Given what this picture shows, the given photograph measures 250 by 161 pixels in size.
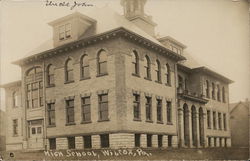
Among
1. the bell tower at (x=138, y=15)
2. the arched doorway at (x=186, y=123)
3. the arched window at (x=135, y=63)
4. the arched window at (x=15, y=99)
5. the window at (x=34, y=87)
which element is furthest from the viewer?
the bell tower at (x=138, y=15)

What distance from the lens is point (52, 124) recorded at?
24.3 metres

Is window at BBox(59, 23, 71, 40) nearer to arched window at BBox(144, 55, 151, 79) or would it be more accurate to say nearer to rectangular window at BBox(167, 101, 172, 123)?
arched window at BBox(144, 55, 151, 79)

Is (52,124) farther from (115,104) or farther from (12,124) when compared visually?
(12,124)

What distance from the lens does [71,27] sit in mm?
23375

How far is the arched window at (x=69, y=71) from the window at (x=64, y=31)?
5.36 feet

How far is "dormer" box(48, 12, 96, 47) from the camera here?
76.2 feet

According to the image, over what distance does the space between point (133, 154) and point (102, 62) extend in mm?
6759

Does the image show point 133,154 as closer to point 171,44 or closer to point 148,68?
point 148,68

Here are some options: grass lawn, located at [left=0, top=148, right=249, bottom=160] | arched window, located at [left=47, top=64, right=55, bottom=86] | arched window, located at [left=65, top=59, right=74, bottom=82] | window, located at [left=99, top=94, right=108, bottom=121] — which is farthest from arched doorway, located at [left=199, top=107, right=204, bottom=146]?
arched window, located at [left=47, top=64, right=55, bottom=86]

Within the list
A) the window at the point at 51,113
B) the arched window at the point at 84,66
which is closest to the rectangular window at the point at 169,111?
the arched window at the point at 84,66

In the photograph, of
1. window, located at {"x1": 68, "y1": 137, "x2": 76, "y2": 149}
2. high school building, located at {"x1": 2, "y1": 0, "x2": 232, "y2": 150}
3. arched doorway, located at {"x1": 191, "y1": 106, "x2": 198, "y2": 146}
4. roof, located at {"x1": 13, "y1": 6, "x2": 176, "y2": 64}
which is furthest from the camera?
arched doorway, located at {"x1": 191, "y1": 106, "x2": 198, "y2": 146}

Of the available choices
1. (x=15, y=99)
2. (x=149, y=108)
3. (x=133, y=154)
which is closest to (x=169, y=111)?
(x=149, y=108)

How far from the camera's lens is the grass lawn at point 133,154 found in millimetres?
17281

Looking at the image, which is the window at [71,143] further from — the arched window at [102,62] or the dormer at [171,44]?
the dormer at [171,44]
